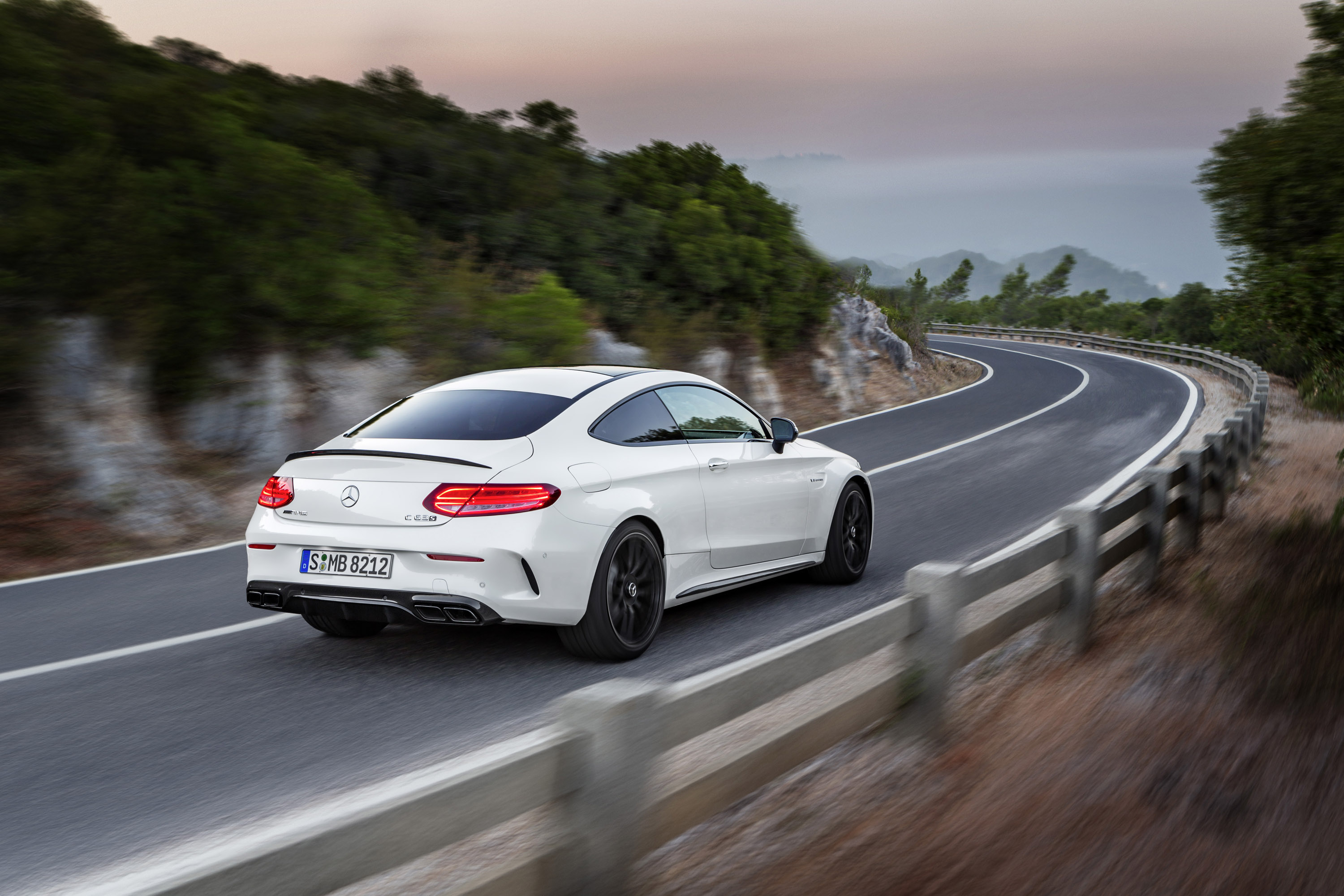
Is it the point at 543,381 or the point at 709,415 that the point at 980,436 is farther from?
the point at 543,381

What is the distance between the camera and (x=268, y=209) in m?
13.1

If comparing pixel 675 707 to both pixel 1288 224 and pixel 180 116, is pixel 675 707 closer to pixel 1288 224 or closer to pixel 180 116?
pixel 180 116

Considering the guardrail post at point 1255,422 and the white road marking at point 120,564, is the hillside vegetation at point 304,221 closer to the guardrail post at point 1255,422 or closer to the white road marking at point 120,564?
the white road marking at point 120,564

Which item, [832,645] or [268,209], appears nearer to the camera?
[832,645]

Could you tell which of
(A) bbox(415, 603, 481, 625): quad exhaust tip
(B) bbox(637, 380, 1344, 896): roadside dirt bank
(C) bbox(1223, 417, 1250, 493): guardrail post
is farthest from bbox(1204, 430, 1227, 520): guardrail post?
(A) bbox(415, 603, 481, 625): quad exhaust tip

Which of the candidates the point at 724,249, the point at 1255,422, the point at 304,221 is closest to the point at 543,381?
the point at 304,221

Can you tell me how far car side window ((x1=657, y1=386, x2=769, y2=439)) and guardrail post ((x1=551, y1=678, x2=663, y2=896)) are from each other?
411cm

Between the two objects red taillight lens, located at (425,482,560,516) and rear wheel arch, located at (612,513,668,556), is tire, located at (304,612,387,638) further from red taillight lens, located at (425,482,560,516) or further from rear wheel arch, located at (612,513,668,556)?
rear wheel arch, located at (612,513,668,556)

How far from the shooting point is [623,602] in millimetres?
6113

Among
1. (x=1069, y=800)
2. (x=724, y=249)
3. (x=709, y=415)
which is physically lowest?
(x=1069, y=800)

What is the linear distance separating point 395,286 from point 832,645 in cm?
1201

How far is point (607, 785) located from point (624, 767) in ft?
0.24

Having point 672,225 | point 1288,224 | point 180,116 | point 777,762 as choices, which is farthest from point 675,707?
point 672,225

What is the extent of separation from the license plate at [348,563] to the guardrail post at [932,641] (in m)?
2.55
